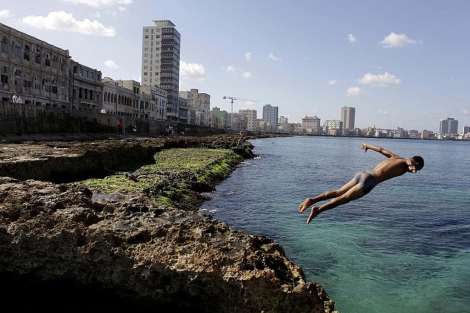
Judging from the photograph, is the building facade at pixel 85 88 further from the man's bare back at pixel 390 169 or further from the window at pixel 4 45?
the man's bare back at pixel 390 169

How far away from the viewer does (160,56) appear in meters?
170

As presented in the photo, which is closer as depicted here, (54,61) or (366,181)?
(366,181)

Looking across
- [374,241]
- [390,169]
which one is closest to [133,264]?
[390,169]

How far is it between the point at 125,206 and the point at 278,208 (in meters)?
10.5

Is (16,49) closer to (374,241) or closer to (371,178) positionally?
(374,241)

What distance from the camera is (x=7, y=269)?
719 cm

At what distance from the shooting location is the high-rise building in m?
168

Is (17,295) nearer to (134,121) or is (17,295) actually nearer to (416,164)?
(416,164)

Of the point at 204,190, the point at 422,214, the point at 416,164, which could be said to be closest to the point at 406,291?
the point at 416,164

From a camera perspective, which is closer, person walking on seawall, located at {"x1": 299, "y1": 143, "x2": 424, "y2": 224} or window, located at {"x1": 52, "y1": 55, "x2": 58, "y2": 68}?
person walking on seawall, located at {"x1": 299, "y1": 143, "x2": 424, "y2": 224}

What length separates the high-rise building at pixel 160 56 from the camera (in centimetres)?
16838

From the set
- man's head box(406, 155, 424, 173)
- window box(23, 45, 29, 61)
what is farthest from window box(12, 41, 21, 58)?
man's head box(406, 155, 424, 173)

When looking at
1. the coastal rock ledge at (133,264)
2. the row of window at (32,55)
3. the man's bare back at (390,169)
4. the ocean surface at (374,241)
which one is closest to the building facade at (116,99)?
the row of window at (32,55)

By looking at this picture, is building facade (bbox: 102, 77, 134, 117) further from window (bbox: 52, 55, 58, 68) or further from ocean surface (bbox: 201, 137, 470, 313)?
ocean surface (bbox: 201, 137, 470, 313)
